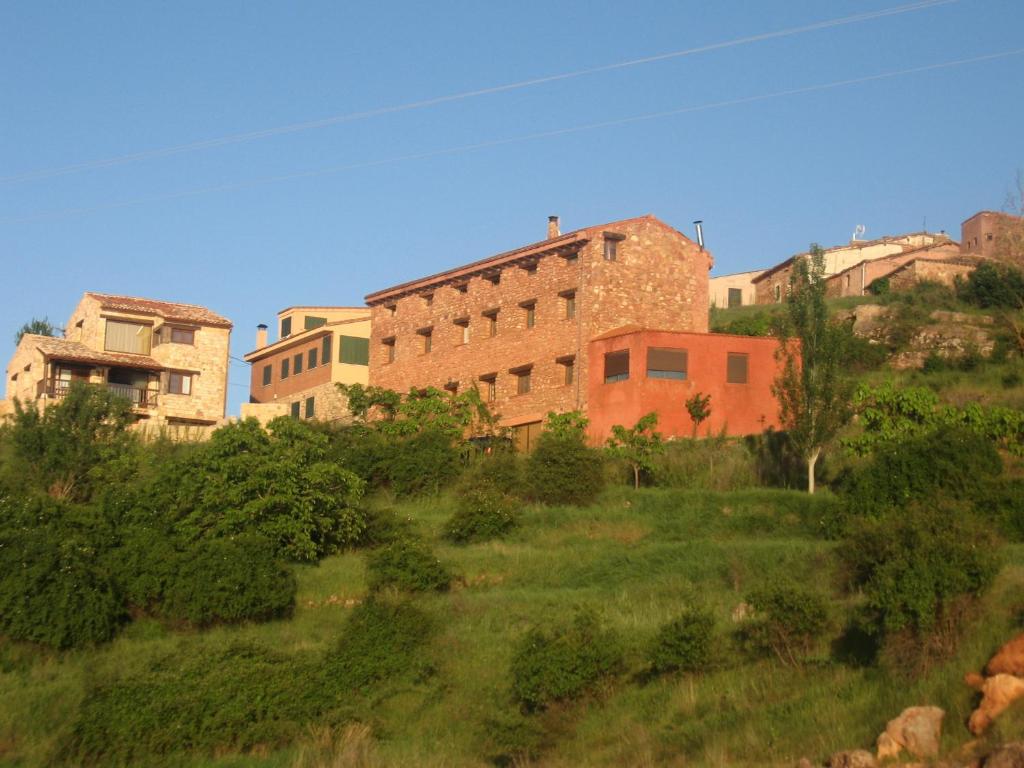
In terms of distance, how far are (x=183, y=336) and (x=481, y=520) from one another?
2575 cm

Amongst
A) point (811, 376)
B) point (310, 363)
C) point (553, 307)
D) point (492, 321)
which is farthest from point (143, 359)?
point (811, 376)

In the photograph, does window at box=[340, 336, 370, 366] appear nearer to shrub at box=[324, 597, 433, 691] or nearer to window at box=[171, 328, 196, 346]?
window at box=[171, 328, 196, 346]

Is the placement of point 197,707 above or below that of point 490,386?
below

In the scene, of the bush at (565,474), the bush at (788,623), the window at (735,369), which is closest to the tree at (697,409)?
the window at (735,369)

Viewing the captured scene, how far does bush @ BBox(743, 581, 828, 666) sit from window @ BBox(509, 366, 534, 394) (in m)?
24.1

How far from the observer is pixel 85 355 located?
171ft

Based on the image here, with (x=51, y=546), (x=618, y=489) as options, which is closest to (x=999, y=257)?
(x=618, y=489)

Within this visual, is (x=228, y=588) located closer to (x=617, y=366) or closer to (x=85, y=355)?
(x=617, y=366)

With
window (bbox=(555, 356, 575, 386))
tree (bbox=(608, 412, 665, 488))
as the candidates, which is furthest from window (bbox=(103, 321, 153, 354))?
tree (bbox=(608, 412, 665, 488))

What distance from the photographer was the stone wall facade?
1699 inches

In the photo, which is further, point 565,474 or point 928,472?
point 565,474

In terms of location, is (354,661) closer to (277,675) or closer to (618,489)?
(277,675)

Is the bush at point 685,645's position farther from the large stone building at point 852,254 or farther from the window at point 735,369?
the large stone building at point 852,254

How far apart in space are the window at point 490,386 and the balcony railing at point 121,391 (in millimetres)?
14381
